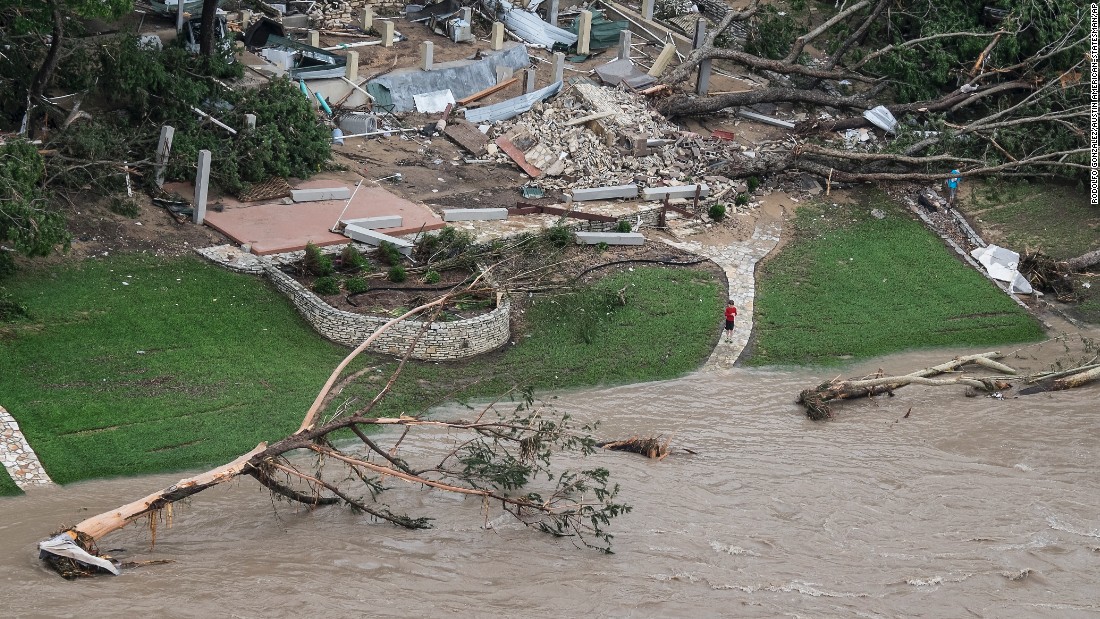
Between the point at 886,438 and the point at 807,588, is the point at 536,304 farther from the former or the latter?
the point at 807,588

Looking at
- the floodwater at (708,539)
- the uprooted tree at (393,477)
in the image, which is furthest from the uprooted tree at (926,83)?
the uprooted tree at (393,477)

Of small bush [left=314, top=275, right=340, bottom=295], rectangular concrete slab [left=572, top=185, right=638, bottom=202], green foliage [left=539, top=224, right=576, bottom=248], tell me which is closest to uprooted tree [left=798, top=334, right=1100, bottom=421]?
green foliage [left=539, top=224, right=576, bottom=248]

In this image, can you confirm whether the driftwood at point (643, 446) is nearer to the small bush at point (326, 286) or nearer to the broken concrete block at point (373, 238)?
the small bush at point (326, 286)

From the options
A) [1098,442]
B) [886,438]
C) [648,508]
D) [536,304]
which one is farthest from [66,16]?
[1098,442]

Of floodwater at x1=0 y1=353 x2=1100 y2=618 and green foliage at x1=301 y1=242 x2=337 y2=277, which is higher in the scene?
green foliage at x1=301 y1=242 x2=337 y2=277

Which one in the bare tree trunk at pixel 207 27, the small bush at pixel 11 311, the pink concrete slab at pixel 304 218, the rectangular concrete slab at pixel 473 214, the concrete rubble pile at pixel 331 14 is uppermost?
the bare tree trunk at pixel 207 27

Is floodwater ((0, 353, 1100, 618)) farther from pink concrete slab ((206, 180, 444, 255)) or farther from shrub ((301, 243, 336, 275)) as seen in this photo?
pink concrete slab ((206, 180, 444, 255))
